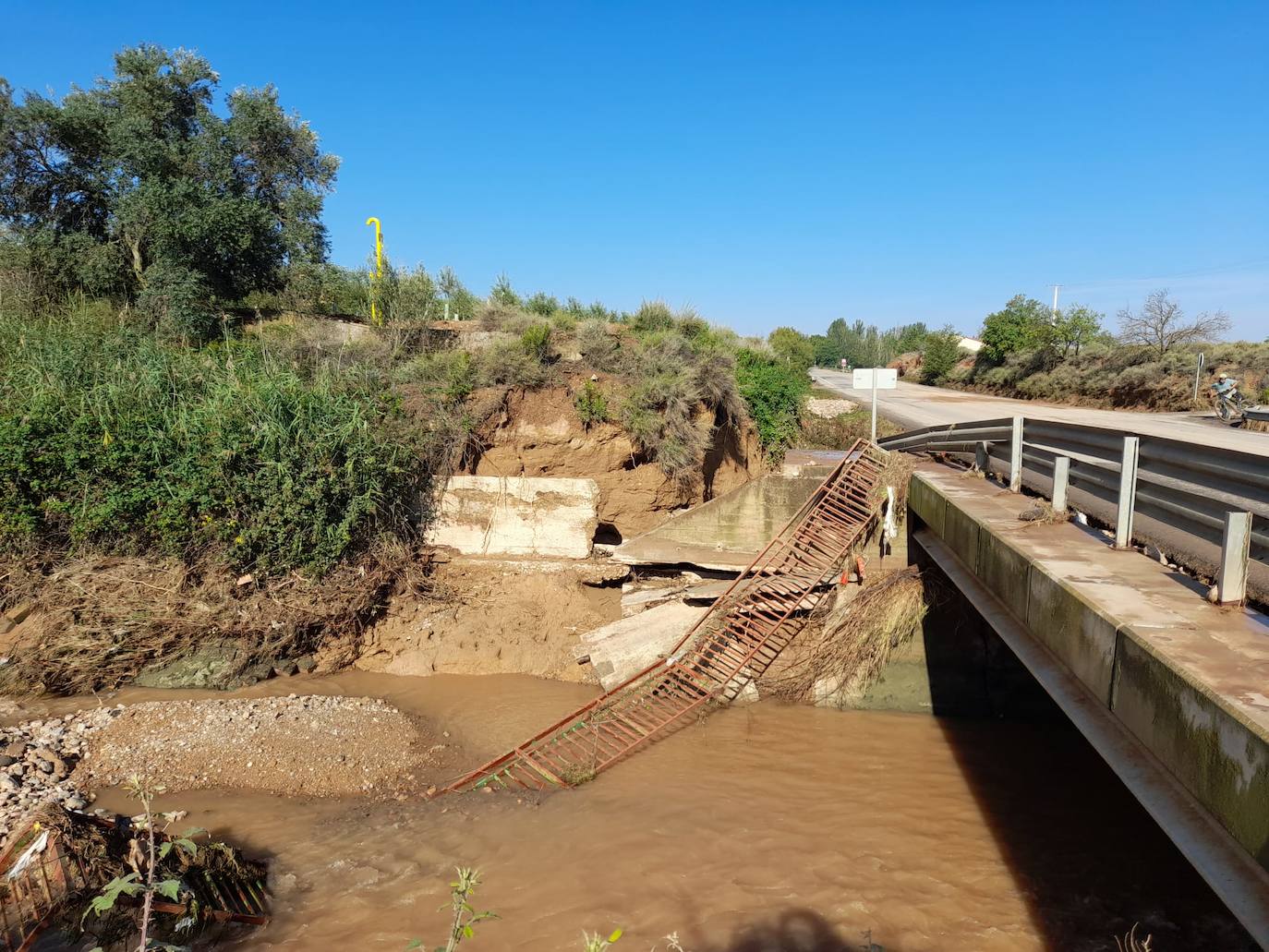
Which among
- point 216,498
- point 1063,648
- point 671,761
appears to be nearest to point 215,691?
point 216,498

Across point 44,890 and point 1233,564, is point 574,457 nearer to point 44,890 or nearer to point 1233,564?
point 44,890

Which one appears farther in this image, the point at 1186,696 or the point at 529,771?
the point at 529,771

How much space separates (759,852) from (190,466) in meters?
9.13

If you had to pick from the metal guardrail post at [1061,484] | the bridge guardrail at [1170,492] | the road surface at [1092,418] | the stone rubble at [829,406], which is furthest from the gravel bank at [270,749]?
the stone rubble at [829,406]

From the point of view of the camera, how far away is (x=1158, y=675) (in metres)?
3.13

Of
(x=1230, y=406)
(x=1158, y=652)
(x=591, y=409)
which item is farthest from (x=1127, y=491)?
(x=1230, y=406)

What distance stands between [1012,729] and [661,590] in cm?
532

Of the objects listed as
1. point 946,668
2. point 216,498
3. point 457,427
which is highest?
point 457,427

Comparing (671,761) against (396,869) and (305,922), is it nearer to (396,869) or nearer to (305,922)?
(396,869)

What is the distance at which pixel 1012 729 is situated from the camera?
9.77 metres

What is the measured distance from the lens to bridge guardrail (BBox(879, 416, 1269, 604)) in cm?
383

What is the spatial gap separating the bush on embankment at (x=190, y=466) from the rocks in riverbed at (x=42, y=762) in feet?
8.57

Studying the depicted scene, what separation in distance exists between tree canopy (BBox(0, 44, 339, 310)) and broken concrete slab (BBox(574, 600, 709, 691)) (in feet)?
39.8

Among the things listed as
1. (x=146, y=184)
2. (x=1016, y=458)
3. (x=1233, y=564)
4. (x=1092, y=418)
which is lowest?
(x=1233, y=564)
